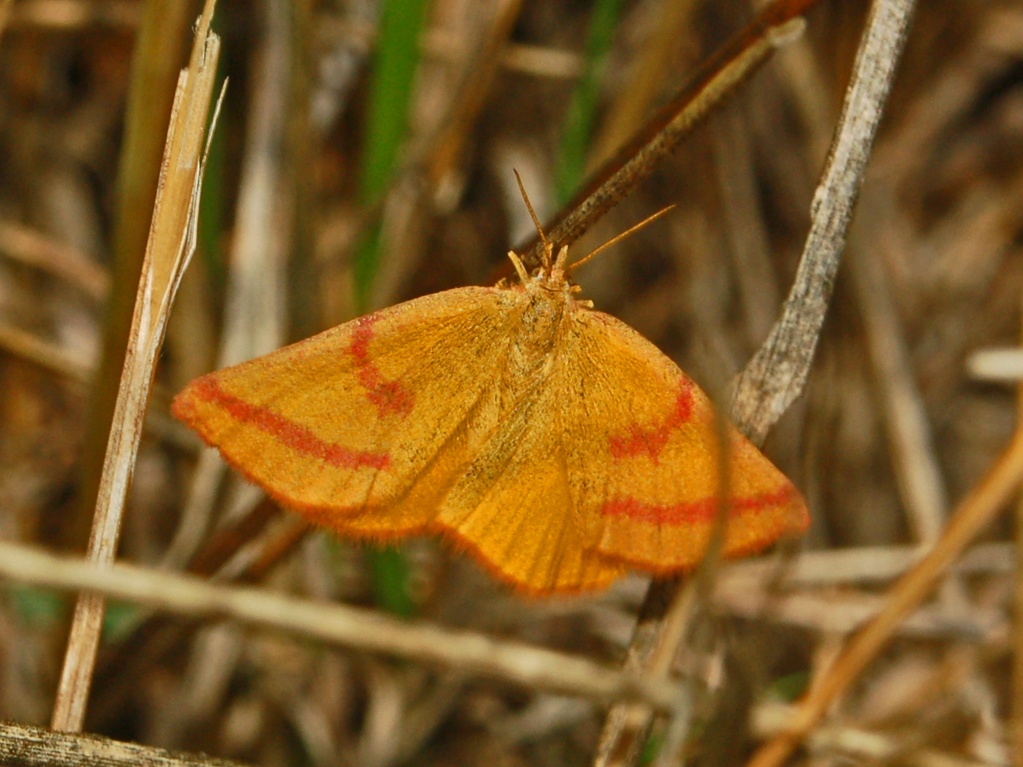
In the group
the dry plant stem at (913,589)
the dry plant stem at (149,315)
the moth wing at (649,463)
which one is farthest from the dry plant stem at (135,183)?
the dry plant stem at (913,589)

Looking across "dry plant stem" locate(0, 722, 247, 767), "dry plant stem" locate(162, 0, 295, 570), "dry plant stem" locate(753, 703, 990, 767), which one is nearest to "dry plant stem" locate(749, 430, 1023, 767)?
"dry plant stem" locate(753, 703, 990, 767)

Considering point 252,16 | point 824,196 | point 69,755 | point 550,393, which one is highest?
point 252,16

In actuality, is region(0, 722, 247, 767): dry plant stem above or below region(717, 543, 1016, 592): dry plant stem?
below

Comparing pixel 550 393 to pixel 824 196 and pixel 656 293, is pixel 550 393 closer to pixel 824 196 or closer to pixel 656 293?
pixel 824 196

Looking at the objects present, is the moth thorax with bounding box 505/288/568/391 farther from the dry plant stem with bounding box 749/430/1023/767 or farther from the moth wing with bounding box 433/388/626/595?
the dry plant stem with bounding box 749/430/1023/767

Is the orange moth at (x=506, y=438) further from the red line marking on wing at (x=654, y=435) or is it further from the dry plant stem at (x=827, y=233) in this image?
the dry plant stem at (x=827, y=233)

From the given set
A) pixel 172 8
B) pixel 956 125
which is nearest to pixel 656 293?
pixel 956 125

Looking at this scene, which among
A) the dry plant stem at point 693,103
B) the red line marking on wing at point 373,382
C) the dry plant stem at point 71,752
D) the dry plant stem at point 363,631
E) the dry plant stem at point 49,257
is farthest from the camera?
the dry plant stem at point 49,257
